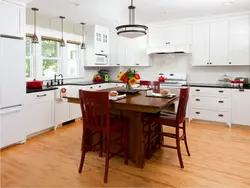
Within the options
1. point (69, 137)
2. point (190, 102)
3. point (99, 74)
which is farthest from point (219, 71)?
point (69, 137)

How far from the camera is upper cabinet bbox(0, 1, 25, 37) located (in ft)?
10.1

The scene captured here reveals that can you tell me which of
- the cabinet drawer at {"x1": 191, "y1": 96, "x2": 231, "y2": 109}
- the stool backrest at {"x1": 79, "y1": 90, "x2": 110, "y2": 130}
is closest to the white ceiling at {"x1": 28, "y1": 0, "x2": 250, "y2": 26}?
the cabinet drawer at {"x1": 191, "y1": 96, "x2": 231, "y2": 109}

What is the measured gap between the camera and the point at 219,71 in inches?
199

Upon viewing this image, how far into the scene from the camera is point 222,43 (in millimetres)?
4707

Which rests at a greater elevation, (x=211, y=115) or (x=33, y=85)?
(x=33, y=85)

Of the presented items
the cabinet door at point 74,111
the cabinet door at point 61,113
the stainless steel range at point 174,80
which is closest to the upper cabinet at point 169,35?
the stainless steel range at point 174,80

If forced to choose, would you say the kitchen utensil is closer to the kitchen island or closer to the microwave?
the kitchen island

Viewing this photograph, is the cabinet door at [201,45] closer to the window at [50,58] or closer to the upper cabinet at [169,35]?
the upper cabinet at [169,35]

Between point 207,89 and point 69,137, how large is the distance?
9.95ft

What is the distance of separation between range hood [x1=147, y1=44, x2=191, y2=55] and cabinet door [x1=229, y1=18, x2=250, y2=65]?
92 centimetres

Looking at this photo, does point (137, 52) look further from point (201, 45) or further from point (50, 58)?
point (50, 58)

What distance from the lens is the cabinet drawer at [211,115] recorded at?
4.53m

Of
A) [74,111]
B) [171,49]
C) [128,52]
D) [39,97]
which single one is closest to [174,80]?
[171,49]

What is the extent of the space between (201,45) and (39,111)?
3.76 m
